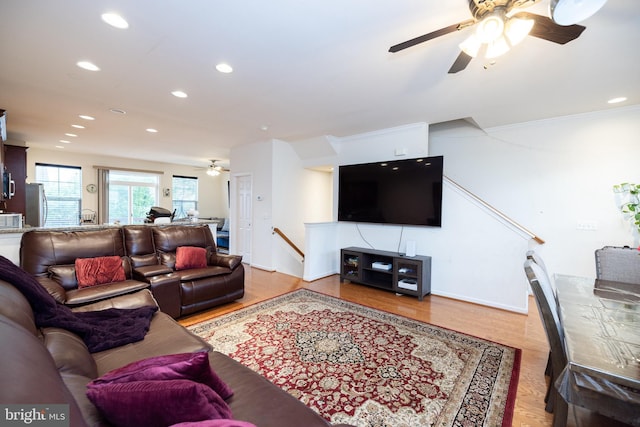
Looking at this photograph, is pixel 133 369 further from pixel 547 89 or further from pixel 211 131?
pixel 211 131

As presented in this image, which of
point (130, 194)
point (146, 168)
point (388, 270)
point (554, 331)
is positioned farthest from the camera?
point (146, 168)

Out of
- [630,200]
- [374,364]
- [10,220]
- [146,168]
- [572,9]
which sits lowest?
[374,364]

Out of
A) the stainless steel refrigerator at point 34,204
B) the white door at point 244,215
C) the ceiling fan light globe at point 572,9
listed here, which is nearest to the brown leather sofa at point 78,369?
the ceiling fan light globe at point 572,9

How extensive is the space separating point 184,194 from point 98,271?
704cm

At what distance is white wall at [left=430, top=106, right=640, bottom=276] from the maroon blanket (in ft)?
15.6

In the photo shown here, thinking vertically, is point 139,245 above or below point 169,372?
above

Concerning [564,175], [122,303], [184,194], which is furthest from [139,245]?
[184,194]

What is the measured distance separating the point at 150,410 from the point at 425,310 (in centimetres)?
327

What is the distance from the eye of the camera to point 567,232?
3697 millimetres

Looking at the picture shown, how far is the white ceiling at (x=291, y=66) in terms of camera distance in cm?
180

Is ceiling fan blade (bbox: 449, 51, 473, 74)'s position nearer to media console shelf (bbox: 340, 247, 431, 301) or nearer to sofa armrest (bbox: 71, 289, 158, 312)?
media console shelf (bbox: 340, 247, 431, 301)

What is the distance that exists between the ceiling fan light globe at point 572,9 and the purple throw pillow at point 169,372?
2175mm

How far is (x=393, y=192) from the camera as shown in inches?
167

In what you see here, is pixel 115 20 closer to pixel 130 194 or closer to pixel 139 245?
pixel 139 245
